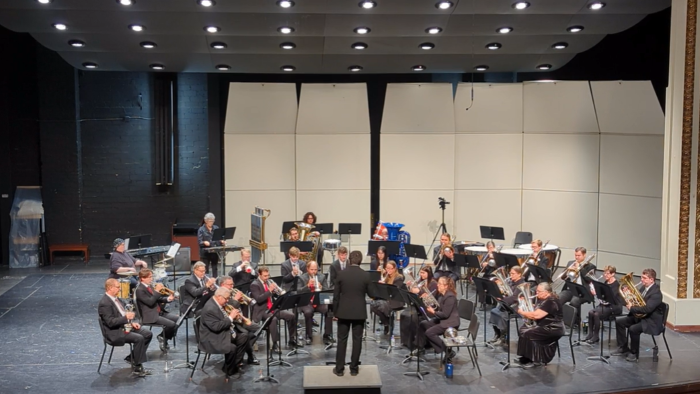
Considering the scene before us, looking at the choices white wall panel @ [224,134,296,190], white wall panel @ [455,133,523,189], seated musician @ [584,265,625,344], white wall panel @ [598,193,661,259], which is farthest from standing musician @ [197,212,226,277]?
white wall panel @ [598,193,661,259]

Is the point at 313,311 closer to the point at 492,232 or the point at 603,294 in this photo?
the point at 603,294

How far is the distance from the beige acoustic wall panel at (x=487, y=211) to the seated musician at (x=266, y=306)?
7.01 m

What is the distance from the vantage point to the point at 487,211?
1605cm

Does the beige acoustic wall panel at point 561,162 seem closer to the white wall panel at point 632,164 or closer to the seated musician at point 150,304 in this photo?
the white wall panel at point 632,164

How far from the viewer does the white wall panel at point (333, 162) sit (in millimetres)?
16000

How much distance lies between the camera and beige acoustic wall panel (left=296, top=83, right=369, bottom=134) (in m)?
15.8

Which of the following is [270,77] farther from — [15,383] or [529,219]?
[15,383]

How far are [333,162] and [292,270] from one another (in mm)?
5668

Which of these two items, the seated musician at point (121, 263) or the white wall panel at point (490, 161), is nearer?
the seated musician at point (121, 263)

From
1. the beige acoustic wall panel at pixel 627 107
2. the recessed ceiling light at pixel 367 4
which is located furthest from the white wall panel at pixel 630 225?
the recessed ceiling light at pixel 367 4

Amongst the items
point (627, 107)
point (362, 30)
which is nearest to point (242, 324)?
Answer: point (362, 30)

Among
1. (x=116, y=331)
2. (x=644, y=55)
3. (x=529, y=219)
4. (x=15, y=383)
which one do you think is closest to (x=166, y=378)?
(x=116, y=331)

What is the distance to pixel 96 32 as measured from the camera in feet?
41.9

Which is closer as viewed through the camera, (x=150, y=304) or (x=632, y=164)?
(x=150, y=304)
